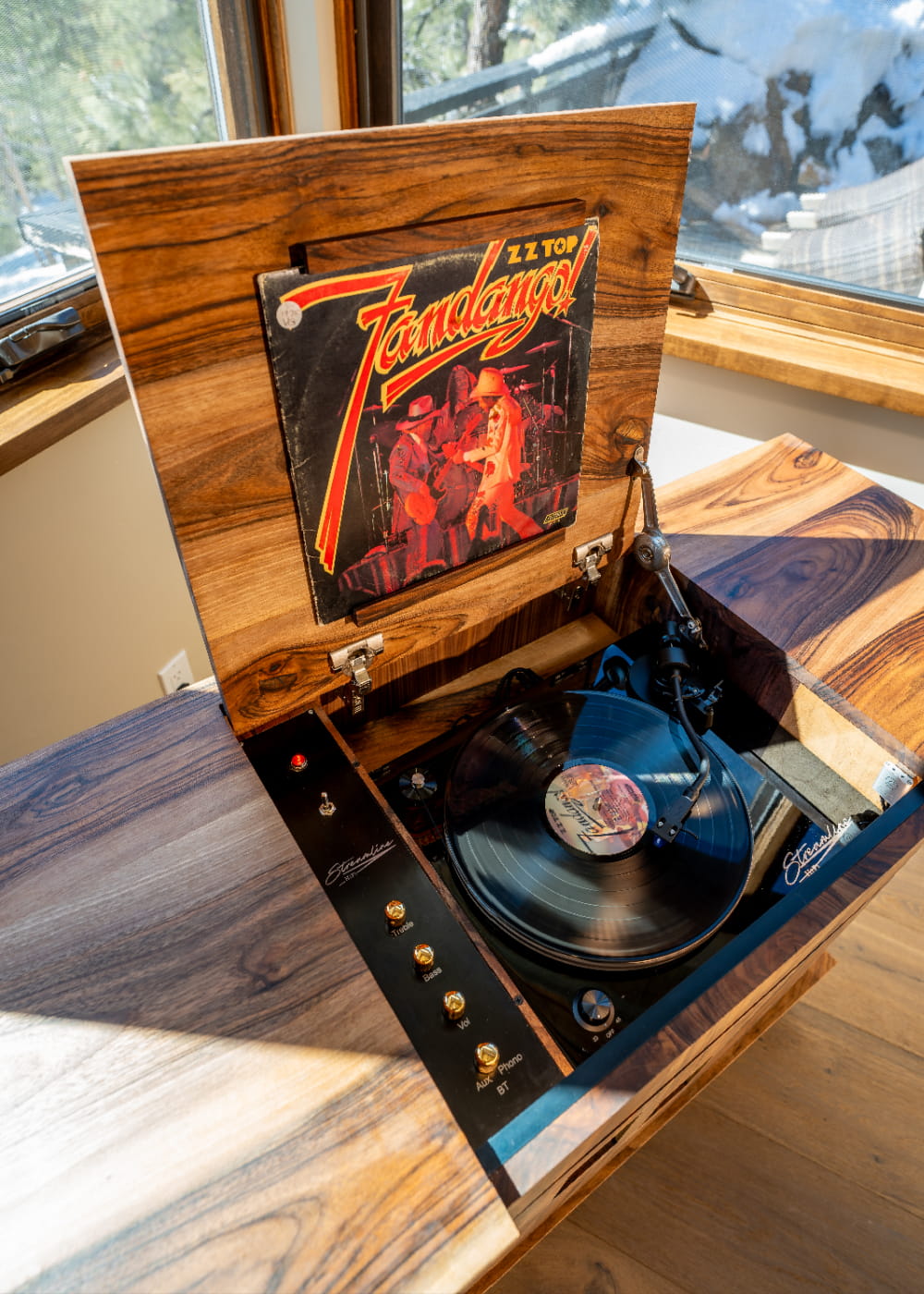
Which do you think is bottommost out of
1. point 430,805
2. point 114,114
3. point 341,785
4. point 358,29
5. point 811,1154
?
point 811,1154

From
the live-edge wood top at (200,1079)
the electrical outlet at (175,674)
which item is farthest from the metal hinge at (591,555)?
the electrical outlet at (175,674)

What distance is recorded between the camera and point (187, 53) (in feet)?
4.62

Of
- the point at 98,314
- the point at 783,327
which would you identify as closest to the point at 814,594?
the point at 783,327

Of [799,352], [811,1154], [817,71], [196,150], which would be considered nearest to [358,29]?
[817,71]

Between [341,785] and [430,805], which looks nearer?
[341,785]

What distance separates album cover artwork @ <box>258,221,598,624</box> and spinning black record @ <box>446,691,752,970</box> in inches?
9.6

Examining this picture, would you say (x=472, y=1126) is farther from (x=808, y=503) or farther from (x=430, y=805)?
(x=808, y=503)

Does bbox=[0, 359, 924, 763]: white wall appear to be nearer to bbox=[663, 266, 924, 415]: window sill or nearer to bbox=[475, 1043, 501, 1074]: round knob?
bbox=[663, 266, 924, 415]: window sill

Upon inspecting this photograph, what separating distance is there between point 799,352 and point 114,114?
54.0 inches

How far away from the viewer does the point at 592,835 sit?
2.74ft

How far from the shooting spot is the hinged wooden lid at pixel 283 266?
1.66 ft

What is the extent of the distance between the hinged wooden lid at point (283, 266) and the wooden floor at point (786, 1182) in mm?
899

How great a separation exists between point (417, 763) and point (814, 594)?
1.82 feet

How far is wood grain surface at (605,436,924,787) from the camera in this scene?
35.6 inches
